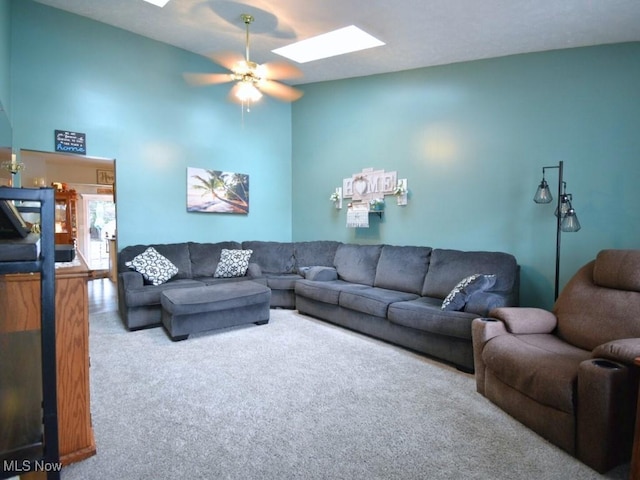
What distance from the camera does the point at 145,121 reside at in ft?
15.3

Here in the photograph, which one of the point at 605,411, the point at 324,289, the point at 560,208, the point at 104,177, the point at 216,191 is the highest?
the point at 104,177

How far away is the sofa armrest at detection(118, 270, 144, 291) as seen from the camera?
3.93m

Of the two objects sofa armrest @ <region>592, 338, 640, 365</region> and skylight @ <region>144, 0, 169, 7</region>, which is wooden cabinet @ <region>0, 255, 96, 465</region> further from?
skylight @ <region>144, 0, 169, 7</region>

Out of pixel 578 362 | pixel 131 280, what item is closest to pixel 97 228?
pixel 131 280

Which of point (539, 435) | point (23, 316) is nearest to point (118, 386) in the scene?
point (23, 316)

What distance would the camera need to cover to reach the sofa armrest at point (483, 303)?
9.53 feet

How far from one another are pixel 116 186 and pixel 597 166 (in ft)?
17.2

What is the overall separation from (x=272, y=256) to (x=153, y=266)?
173 centimetres

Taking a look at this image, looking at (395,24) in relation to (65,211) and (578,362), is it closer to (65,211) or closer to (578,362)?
(578,362)

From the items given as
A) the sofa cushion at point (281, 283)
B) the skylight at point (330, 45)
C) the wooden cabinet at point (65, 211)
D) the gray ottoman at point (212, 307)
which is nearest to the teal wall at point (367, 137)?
the skylight at point (330, 45)

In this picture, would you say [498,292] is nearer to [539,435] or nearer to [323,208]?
[539,435]

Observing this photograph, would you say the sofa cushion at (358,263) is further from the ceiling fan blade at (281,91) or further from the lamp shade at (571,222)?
the ceiling fan blade at (281,91)

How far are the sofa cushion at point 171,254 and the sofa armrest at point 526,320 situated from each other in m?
3.73

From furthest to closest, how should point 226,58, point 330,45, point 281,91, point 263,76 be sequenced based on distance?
point 281,91, point 263,76, point 226,58, point 330,45
